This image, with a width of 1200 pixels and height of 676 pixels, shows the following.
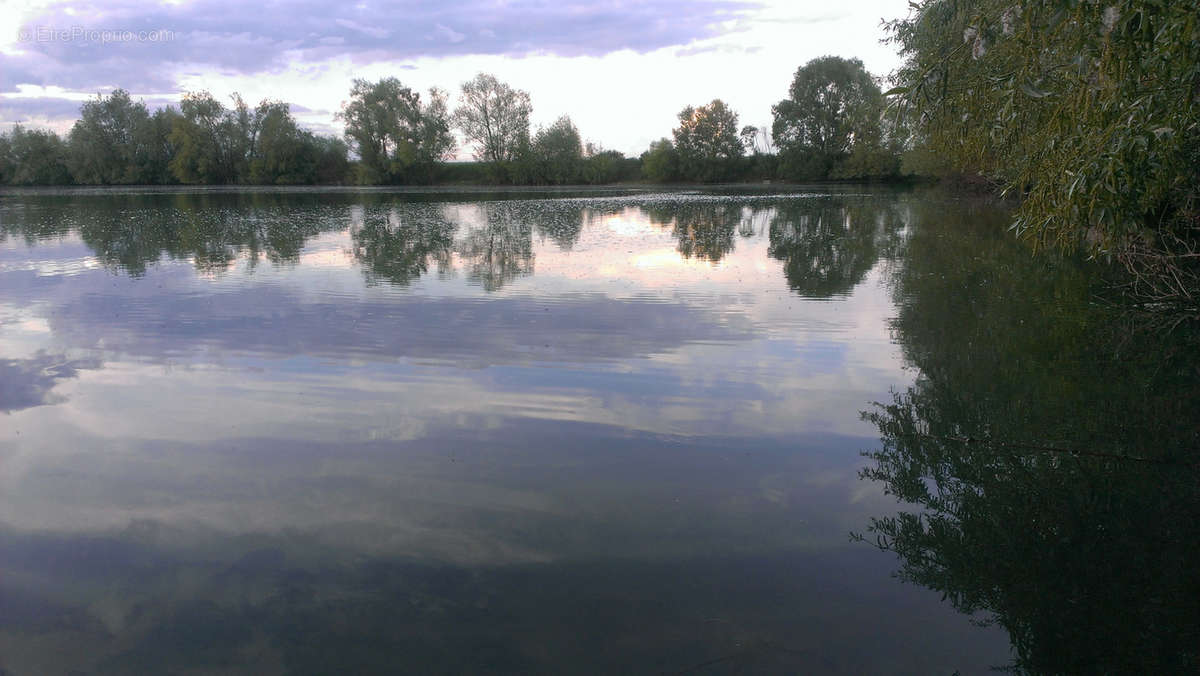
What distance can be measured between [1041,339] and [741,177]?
7958cm

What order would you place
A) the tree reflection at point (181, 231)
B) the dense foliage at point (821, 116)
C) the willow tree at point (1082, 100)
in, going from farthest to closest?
1. the dense foliage at point (821, 116)
2. the tree reflection at point (181, 231)
3. the willow tree at point (1082, 100)

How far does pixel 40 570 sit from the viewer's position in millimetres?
4914

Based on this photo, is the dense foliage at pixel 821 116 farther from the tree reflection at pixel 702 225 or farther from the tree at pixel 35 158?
the tree at pixel 35 158

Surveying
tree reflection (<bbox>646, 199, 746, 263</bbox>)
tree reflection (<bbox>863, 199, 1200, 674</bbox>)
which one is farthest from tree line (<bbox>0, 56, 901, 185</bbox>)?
tree reflection (<bbox>863, 199, 1200, 674</bbox>)

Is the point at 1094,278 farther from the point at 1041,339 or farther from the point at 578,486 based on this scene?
the point at 578,486

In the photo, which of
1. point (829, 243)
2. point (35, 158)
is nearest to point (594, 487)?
point (829, 243)

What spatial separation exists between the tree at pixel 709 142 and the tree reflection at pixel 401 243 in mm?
56364

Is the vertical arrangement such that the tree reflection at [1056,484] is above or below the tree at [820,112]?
below

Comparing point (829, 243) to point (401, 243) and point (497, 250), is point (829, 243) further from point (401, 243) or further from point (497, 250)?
point (401, 243)

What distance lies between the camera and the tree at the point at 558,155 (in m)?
88.0

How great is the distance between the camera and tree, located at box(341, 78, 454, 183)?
84.1m

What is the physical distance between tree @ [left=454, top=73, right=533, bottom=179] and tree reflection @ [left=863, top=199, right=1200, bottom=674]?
81.8 metres

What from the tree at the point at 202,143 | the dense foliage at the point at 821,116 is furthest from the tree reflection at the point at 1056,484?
the tree at the point at 202,143

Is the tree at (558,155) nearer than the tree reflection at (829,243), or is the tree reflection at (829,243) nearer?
the tree reflection at (829,243)
